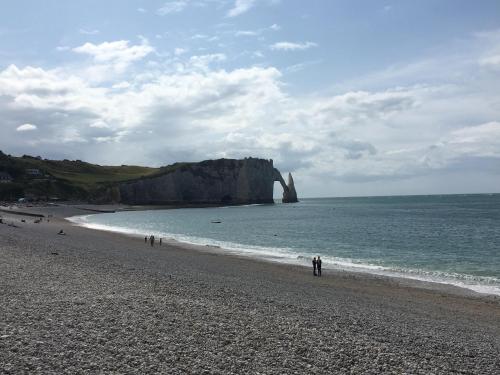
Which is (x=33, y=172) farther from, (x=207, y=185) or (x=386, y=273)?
(x=386, y=273)

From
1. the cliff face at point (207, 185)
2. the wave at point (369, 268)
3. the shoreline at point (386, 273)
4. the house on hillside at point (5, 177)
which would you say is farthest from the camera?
the cliff face at point (207, 185)

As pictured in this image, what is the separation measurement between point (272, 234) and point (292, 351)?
176 ft

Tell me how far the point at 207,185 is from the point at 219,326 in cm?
16330

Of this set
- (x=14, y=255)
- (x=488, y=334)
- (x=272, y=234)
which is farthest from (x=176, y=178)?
(x=488, y=334)

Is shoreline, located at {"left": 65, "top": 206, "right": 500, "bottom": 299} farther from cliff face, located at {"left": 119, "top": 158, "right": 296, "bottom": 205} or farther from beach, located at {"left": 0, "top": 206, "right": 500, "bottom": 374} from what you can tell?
cliff face, located at {"left": 119, "top": 158, "right": 296, "bottom": 205}

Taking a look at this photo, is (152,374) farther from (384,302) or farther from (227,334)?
(384,302)

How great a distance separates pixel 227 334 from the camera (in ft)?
40.1

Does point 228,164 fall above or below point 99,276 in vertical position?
above

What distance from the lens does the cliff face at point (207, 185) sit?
547ft

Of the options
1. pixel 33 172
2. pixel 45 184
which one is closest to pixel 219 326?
pixel 45 184

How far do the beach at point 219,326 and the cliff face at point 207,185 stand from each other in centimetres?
14565

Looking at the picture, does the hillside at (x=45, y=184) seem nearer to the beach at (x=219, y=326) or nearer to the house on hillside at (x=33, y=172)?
the house on hillside at (x=33, y=172)

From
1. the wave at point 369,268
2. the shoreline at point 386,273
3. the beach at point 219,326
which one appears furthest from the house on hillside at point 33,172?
the beach at point 219,326

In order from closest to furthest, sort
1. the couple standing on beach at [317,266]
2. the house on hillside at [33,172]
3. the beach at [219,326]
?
the beach at [219,326] < the couple standing on beach at [317,266] < the house on hillside at [33,172]
